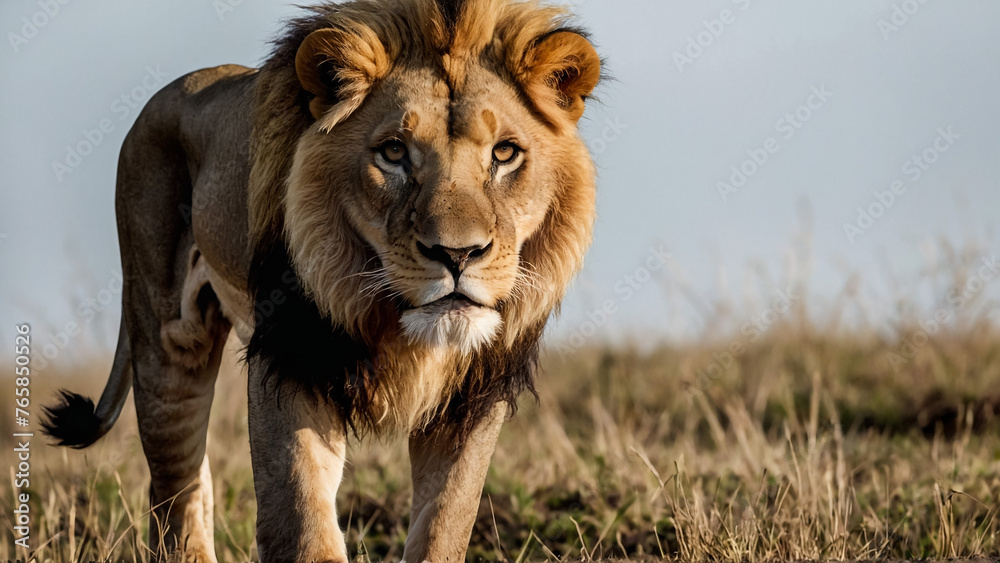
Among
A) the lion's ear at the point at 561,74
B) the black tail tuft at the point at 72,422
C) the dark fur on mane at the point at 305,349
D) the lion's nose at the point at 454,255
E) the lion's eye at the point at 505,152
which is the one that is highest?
the lion's ear at the point at 561,74

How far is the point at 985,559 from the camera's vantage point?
140 inches

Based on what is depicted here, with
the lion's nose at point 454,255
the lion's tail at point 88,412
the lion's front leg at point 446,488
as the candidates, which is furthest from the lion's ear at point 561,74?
the lion's tail at point 88,412

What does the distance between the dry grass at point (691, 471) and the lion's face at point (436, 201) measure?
76 cm

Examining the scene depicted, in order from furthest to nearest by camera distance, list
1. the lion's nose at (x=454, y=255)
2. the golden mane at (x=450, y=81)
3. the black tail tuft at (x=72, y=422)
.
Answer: the black tail tuft at (x=72, y=422) < the golden mane at (x=450, y=81) < the lion's nose at (x=454, y=255)

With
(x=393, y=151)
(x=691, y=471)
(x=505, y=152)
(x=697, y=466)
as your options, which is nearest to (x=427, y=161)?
(x=393, y=151)

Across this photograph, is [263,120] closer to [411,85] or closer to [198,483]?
[411,85]

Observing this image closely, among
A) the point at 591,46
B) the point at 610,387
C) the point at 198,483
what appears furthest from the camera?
the point at 610,387

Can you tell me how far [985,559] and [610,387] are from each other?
5.68m

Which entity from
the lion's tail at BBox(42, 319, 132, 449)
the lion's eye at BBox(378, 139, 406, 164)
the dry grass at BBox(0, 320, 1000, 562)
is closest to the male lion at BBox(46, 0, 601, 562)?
the lion's eye at BBox(378, 139, 406, 164)

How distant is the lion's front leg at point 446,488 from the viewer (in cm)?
359

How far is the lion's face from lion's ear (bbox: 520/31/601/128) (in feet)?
0.17

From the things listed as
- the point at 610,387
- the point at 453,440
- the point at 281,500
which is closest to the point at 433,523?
the point at 453,440

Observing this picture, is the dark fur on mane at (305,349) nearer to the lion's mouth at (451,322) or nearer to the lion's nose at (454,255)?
the lion's mouth at (451,322)

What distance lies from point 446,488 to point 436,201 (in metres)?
1.04
